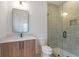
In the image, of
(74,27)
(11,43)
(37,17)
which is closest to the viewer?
(11,43)

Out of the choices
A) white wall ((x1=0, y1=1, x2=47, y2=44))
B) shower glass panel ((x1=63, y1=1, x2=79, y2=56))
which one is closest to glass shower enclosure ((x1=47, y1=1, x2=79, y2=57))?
shower glass panel ((x1=63, y1=1, x2=79, y2=56))

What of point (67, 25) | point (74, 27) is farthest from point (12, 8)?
point (74, 27)

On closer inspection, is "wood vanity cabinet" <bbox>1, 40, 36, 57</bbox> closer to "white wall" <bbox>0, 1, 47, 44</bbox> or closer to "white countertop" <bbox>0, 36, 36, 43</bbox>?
"white countertop" <bbox>0, 36, 36, 43</bbox>

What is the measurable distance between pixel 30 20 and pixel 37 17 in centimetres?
15

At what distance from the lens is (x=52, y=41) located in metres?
2.33

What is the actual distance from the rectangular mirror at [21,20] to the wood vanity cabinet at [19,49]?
256 millimetres

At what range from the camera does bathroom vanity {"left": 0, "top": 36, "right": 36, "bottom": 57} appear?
6.79ft

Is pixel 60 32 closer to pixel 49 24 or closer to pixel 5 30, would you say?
pixel 49 24

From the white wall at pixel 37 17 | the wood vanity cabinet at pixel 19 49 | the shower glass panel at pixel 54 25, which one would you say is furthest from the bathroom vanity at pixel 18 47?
the shower glass panel at pixel 54 25

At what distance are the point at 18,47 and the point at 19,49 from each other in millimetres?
43

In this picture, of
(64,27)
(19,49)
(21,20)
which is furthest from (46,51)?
(21,20)

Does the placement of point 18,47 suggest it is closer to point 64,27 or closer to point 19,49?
point 19,49

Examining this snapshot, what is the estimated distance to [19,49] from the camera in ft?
7.07

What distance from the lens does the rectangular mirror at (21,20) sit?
222cm
